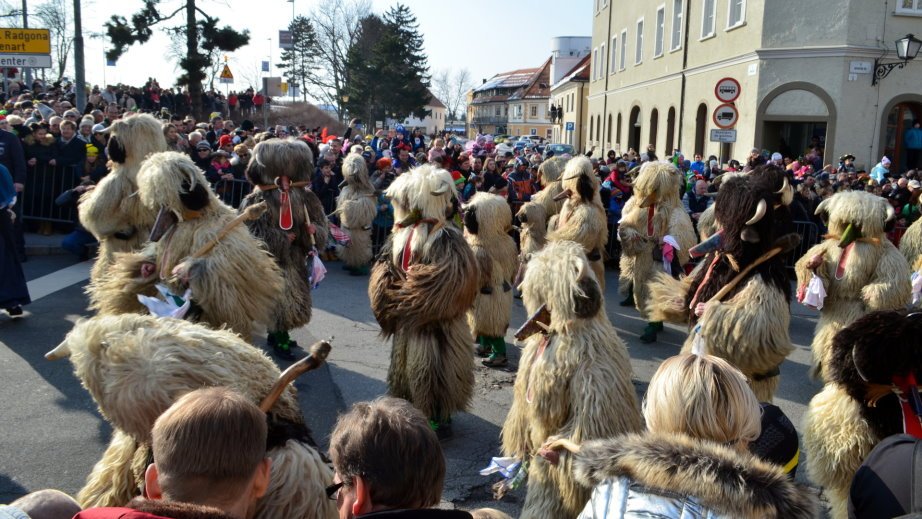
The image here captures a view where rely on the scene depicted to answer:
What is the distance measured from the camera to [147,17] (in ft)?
64.3

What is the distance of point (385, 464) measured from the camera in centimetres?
203

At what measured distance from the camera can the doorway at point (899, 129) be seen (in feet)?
61.8

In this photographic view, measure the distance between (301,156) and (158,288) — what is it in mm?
2337

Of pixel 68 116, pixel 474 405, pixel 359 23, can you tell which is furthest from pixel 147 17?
pixel 359 23

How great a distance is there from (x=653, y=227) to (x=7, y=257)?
6.57 metres

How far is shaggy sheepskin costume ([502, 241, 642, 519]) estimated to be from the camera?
3318 millimetres

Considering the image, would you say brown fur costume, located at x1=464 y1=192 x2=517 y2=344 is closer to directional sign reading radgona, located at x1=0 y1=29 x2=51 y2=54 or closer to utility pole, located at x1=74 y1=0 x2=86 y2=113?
utility pole, located at x1=74 y1=0 x2=86 y2=113

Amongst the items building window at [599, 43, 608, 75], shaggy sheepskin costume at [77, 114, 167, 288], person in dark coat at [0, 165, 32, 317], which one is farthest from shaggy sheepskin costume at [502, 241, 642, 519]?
building window at [599, 43, 608, 75]

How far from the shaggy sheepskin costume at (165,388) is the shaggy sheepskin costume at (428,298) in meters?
2.13

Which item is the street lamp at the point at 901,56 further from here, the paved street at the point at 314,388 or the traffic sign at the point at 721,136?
the paved street at the point at 314,388

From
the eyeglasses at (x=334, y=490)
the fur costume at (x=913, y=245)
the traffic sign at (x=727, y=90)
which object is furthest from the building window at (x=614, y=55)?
the eyeglasses at (x=334, y=490)

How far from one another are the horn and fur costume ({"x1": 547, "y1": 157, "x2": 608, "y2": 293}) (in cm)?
313

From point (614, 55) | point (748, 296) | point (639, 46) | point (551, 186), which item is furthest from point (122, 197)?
point (614, 55)

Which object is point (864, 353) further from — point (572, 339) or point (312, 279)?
point (312, 279)
